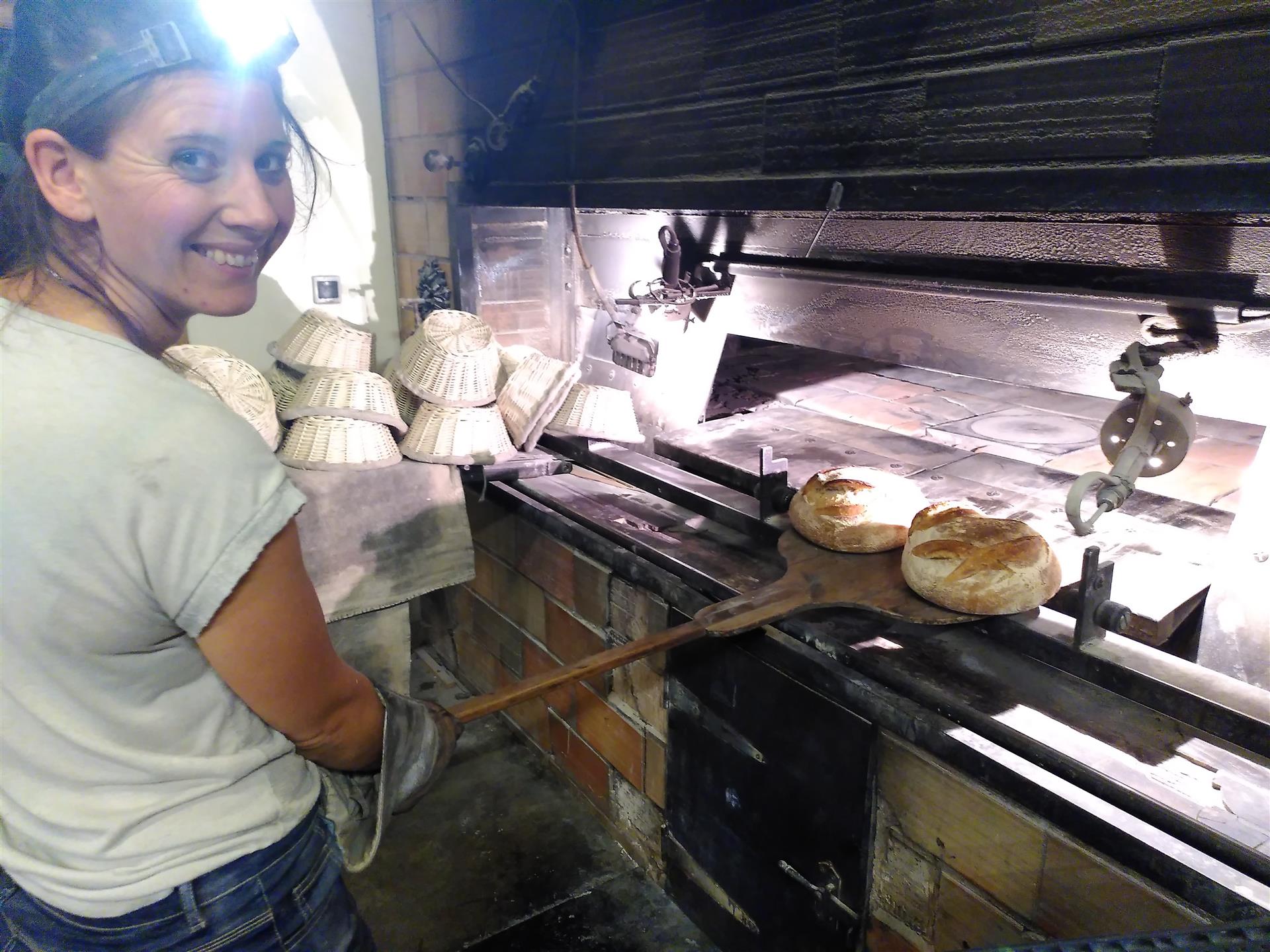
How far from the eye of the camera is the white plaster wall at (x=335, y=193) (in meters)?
2.82

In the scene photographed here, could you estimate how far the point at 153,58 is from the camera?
76cm

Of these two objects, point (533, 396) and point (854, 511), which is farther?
point (533, 396)

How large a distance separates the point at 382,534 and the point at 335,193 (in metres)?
1.60

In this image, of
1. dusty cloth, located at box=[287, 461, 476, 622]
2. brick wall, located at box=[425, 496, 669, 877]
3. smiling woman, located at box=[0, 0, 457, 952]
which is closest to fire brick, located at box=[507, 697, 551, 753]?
brick wall, located at box=[425, 496, 669, 877]

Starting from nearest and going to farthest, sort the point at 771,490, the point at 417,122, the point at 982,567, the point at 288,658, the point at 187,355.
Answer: the point at 288,658
the point at 982,567
the point at 771,490
the point at 187,355
the point at 417,122

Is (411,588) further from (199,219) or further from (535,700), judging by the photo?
(199,219)

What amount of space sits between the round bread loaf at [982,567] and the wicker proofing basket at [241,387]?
59.2 inches

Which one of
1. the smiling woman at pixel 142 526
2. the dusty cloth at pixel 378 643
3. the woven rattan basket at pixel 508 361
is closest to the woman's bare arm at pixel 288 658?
the smiling woman at pixel 142 526

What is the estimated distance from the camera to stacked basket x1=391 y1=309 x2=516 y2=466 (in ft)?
7.10

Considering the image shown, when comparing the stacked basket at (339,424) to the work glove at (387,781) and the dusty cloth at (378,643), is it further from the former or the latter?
the work glove at (387,781)

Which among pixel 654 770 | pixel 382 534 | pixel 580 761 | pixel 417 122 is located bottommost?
pixel 580 761

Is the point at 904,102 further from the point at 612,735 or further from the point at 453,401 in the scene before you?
the point at 612,735

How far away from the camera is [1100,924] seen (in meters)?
1.04

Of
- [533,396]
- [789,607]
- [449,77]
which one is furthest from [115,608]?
[449,77]
